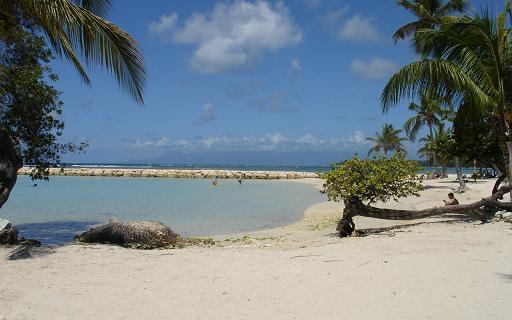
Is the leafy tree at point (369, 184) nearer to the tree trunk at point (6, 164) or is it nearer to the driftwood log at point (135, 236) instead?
the driftwood log at point (135, 236)

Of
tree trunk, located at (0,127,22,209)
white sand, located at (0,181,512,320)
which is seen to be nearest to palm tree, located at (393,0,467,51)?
white sand, located at (0,181,512,320)

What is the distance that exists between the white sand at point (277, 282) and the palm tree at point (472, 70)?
123 inches

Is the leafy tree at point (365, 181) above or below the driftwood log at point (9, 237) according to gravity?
above

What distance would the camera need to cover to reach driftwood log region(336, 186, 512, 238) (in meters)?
9.92

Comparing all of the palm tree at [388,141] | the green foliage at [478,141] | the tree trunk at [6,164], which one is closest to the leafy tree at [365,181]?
the green foliage at [478,141]

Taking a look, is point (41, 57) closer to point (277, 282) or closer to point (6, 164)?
point (6, 164)

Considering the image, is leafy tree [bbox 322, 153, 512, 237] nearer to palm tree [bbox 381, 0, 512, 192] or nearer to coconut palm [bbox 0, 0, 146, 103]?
palm tree [bbox 381, 0, 512, 192]

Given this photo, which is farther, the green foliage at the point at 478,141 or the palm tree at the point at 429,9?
the palm tree at the point at 429,9

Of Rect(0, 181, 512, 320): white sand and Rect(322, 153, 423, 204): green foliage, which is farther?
Rect(322, 153, 423, 204): green foliage

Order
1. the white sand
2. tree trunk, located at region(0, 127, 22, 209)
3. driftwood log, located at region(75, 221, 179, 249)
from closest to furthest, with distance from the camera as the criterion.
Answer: the white sand
tree trunk, located at region(0, 127, 22, 209)
driftwood log, located at region(75, 221, 179, 249)

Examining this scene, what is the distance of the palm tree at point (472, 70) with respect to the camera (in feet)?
30.8

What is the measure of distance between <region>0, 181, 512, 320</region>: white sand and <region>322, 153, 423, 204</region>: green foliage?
1732mm

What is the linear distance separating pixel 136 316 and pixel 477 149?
11175 mm

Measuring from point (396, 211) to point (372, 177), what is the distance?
4.35 ft
